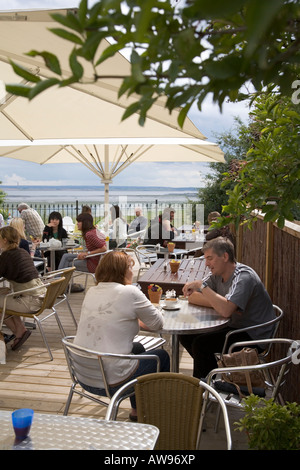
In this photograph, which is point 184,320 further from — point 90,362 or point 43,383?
point 43,383

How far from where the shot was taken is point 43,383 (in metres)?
4.26

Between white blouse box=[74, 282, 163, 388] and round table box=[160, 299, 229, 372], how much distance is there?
0.27 meters

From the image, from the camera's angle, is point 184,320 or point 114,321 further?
point 184,320

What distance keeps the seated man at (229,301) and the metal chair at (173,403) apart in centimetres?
135

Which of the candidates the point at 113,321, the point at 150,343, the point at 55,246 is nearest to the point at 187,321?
the point at 150,343

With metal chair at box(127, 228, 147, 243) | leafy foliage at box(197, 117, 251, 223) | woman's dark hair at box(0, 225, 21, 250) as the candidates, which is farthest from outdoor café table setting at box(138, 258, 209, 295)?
leafy foliage at box(197, 117, 251, 223)

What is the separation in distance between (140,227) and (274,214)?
8785 millimetres

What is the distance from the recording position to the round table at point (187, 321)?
326 centimetres

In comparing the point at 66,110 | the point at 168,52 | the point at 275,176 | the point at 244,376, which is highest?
the point at 66,110

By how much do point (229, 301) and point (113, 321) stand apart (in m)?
0.99

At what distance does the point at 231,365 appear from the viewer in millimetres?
2930

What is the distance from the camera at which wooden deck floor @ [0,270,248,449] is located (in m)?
3.74

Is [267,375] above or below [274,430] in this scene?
below
